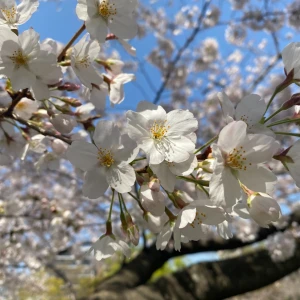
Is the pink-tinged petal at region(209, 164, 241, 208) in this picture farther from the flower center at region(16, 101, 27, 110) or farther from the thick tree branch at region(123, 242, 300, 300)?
the thick tree branch at region(123, 242, 300, 300)

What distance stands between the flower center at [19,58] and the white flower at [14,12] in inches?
4.7

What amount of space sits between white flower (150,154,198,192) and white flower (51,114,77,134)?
1.25 ft

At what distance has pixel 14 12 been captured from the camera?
930mm

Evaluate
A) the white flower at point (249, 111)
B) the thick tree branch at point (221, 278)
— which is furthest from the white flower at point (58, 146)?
the thick tree branch at point (221, 278)

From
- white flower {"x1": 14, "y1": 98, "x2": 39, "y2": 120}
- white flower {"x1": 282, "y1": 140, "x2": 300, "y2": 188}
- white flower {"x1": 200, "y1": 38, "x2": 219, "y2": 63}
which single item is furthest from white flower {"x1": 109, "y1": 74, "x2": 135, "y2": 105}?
white flower {"x1": 200, "y1": 38, "x2": 219, "y2": 63}

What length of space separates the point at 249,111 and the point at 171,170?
22 centimetres

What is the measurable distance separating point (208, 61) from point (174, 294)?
5006 millimetres

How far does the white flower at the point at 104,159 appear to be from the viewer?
78 cm

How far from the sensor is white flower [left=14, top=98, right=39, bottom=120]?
1068mm

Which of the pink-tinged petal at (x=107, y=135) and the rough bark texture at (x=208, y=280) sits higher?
the pink-tinged petal at (x=107, y=135)

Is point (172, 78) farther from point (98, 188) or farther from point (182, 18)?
point (98, 188)

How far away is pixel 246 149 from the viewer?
69 centimetres

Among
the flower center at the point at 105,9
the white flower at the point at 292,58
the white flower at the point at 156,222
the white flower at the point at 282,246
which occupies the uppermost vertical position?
the flower center at the point at 105,9

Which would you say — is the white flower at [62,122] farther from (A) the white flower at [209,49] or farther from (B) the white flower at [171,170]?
(A) the white flower at [209,49]
